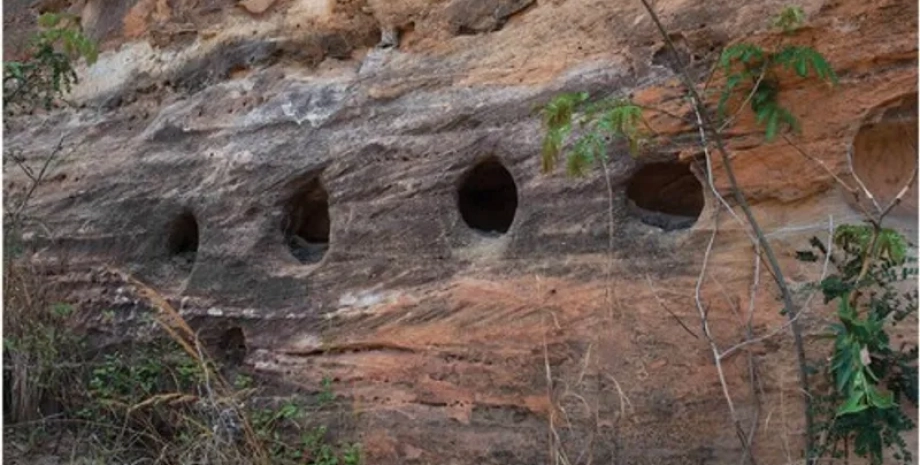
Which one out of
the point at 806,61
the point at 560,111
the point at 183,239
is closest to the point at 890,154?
the point at 806,61

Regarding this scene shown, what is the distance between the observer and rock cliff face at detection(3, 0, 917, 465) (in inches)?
137

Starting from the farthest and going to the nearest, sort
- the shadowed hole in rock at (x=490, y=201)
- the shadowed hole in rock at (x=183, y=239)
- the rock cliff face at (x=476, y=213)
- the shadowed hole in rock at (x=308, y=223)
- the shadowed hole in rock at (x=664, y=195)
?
the shadowed hole in rock at (x=183, y=239) < the shadowed hole in rock at (x=308, y=223) < the shadowed hole in rock at (x=490, y=201) < the shadowed hole in rock at (x=664, y=195) < the rock cliff face at (x=476, y=213)

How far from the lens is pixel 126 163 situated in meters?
5.32

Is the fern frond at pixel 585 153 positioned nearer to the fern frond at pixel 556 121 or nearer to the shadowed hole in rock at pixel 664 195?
the fern frond at pixel 556 121

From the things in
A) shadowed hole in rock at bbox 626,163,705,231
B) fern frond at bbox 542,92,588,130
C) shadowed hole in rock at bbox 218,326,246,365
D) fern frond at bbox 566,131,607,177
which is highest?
fern frond at bbox 542,92,588,130

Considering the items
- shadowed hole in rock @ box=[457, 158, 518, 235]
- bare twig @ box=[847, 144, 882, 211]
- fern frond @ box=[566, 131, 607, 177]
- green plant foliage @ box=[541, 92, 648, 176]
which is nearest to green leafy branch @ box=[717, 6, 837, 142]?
bare twig @ box=[847, 144, 882, 211]

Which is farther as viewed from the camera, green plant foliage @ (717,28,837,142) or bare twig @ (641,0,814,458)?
green plant foliage @ (717,28,837,142)

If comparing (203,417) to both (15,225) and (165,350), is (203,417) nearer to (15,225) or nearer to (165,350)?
(165,350)

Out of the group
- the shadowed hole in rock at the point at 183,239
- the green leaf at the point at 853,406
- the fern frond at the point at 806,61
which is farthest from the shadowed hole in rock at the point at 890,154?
the shadowed hole in rock at the point at 183,239

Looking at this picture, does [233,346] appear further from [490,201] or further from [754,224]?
[754,224]

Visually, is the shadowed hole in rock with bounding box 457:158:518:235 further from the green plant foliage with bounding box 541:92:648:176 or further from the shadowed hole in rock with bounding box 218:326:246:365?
the shadowed hole in rock with bounding box 218:326:246:365

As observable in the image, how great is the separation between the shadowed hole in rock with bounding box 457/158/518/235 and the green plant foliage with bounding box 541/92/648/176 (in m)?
0.59

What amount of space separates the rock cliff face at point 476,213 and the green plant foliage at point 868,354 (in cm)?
17

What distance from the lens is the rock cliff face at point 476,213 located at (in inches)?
137
